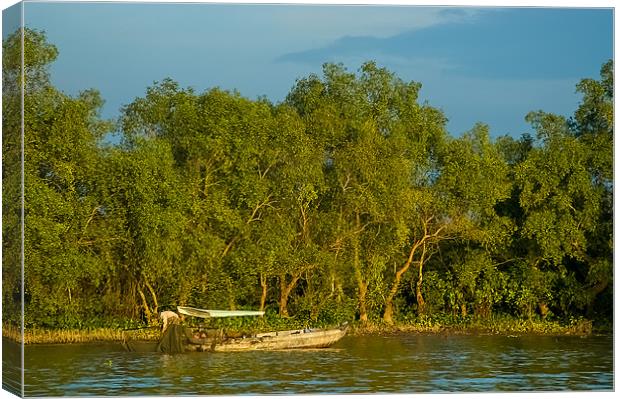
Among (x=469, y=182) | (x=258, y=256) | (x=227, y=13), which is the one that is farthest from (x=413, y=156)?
(x=227, y=13)

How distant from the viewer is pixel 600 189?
19.9 metres

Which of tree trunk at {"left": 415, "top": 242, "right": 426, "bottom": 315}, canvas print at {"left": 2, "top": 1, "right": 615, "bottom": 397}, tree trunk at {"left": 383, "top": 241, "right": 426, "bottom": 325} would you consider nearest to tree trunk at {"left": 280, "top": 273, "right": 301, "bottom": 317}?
canvas print at {"left": 2, "top": 1, "right": 615, "bottom": 397}

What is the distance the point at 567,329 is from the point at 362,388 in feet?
21.0

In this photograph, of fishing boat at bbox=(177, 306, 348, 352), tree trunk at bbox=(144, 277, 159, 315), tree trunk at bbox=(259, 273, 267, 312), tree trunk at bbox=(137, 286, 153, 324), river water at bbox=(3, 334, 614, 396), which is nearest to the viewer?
river water at bbox=(3, 334, 614, 396)

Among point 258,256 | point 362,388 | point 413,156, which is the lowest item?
point 362,388

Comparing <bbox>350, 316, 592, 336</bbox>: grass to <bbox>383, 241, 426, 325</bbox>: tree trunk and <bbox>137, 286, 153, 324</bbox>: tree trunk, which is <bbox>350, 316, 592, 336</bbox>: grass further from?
<bbox>137, 286, 153, 324</bbox>: tree trunk

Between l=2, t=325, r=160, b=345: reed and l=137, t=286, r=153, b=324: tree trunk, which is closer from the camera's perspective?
l=2, t=325, r=160, b=345: reed

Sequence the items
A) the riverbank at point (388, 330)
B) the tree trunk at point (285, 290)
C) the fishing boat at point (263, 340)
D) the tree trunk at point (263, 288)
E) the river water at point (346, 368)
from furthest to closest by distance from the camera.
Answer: the tree trunk at point (285, 290) < the tree trunk at point (263, 288) < the riverbank at point (388, 330) < the fishing boat at point (263, 340) < the river water at point (346, 368)

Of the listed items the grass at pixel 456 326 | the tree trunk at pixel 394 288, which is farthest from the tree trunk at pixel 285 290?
the tree trunk at pixel 394 288

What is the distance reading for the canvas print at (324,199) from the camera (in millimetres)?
A: 16312

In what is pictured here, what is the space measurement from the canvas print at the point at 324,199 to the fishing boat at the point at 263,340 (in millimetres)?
35

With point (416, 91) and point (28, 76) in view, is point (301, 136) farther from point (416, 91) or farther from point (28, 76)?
point (28, 76)

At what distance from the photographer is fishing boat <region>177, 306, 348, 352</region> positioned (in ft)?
61.5

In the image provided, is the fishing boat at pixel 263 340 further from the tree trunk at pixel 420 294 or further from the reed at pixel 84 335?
the tree trunk at pixel 420 294
